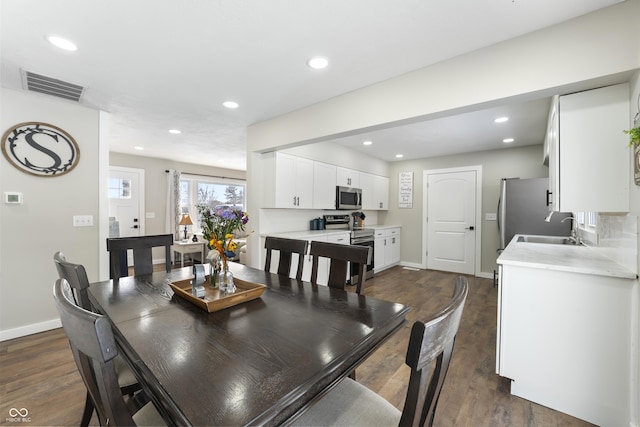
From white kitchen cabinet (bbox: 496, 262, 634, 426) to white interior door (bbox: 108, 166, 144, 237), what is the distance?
6231mm

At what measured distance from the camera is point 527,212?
387 cm

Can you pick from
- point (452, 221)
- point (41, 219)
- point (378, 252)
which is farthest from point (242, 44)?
point (452, 221)

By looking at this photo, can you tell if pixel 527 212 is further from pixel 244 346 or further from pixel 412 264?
pixel 244 346

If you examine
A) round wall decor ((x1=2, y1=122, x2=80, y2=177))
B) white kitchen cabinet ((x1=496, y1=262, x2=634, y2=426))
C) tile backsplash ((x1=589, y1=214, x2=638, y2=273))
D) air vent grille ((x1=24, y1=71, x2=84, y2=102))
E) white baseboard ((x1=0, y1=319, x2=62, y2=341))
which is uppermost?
air vent grille ((x1=24, y1=71, x2=84, y2=102))

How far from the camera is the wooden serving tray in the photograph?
1.27 meters

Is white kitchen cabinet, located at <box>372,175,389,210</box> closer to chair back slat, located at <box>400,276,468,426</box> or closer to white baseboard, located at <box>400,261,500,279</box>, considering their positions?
white baseboard, located at <box>400,261,500,279</box>

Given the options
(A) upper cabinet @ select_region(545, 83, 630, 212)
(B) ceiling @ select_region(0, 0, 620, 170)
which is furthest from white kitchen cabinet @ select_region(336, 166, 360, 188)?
(A) upper cabinet @ select_region(545, 83, 630, 212)

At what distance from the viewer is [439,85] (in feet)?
6.71

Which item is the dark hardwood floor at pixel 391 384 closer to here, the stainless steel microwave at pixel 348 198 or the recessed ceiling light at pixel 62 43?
the recessed ceiling light at pixel 62 43

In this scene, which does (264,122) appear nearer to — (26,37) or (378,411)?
(26,37)

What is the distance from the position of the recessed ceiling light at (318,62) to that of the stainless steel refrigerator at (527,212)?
11.3ft

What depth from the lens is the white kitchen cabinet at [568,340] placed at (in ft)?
5.07

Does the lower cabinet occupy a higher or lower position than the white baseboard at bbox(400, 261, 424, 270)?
higher

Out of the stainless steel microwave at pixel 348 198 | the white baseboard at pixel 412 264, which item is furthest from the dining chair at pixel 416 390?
the white baseboard at pixel 412 264
